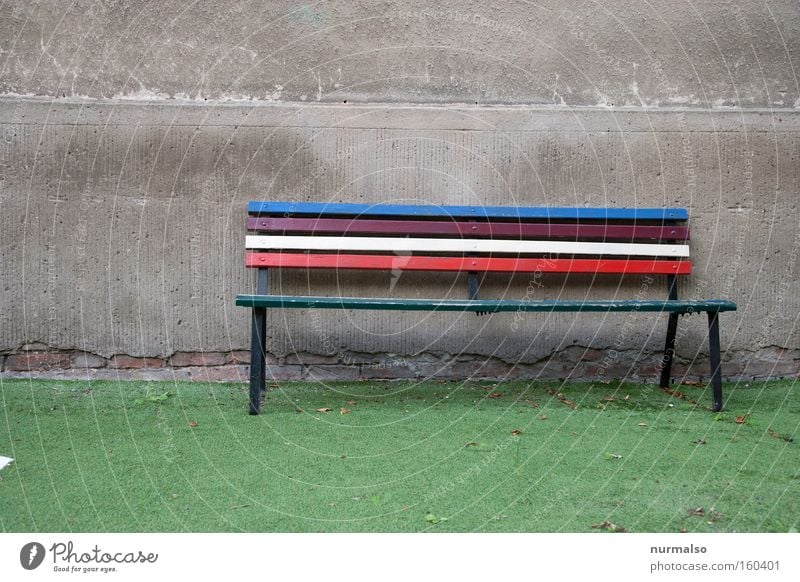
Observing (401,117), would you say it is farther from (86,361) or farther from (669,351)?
(86,361)

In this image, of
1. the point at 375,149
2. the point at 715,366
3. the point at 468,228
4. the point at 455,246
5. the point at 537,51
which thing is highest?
the point at 537,51

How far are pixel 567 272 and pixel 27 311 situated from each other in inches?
122

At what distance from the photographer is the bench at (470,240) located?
3.81m

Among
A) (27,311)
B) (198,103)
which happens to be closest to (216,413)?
(27,311)

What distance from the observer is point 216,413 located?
11.1 feet

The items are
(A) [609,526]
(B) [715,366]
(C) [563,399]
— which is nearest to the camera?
(A) [609,526]

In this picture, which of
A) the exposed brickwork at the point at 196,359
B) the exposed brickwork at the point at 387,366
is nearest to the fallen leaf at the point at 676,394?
the exposed brickwork at the point at 387,366

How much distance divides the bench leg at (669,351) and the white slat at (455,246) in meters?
0.38

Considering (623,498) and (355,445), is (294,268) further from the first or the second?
(623,498)

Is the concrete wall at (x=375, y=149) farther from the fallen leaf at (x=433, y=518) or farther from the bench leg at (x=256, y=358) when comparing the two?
the fallen leaf at (x=433, y=518)

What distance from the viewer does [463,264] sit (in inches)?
151

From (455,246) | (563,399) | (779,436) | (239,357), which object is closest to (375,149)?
(455,246)

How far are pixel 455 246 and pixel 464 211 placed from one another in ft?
0.69
